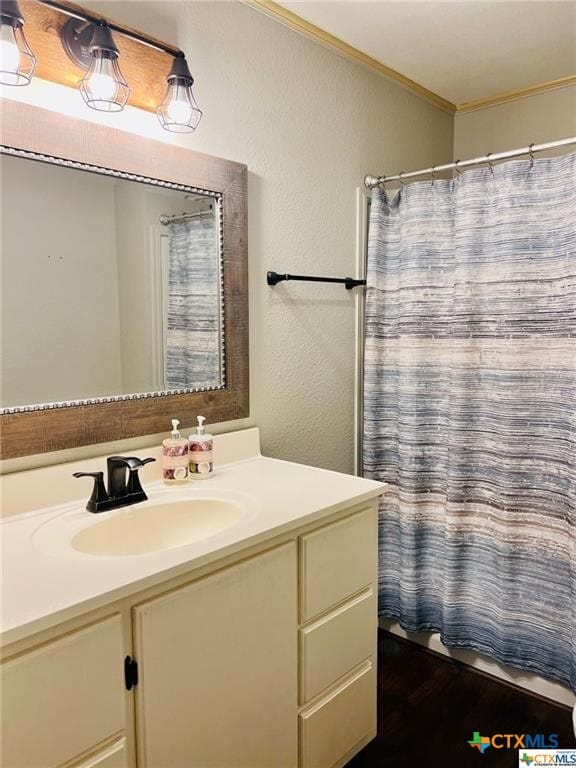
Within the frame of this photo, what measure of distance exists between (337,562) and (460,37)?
75.1 inches

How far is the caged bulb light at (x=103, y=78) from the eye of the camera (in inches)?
53.9

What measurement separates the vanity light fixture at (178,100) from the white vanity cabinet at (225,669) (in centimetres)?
115

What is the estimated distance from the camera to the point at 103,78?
4.56 feet

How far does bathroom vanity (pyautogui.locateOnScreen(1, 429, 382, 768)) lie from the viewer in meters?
0.98

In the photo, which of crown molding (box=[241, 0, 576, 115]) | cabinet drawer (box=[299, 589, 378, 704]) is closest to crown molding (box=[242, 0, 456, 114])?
crown molding (box=[241, 0, 576, 115])

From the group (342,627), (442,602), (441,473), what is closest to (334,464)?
(441,473)

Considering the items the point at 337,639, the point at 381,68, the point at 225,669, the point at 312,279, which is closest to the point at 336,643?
the point at 337,639

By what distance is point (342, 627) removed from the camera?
1561mm

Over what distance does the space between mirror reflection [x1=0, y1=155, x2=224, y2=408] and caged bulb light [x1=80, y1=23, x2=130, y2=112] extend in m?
0.18

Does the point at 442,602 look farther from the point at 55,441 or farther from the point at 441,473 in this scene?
the point at 55,441

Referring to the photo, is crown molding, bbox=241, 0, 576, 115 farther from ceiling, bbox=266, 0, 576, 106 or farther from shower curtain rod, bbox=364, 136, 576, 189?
shower curtain rod, bbox=364, 136, 576, 189

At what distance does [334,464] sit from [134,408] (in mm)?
983

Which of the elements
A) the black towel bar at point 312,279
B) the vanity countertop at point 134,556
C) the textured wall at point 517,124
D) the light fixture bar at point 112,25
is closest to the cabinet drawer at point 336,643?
the vanity countertop at point 134,556

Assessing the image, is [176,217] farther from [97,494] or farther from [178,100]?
[97,494]
